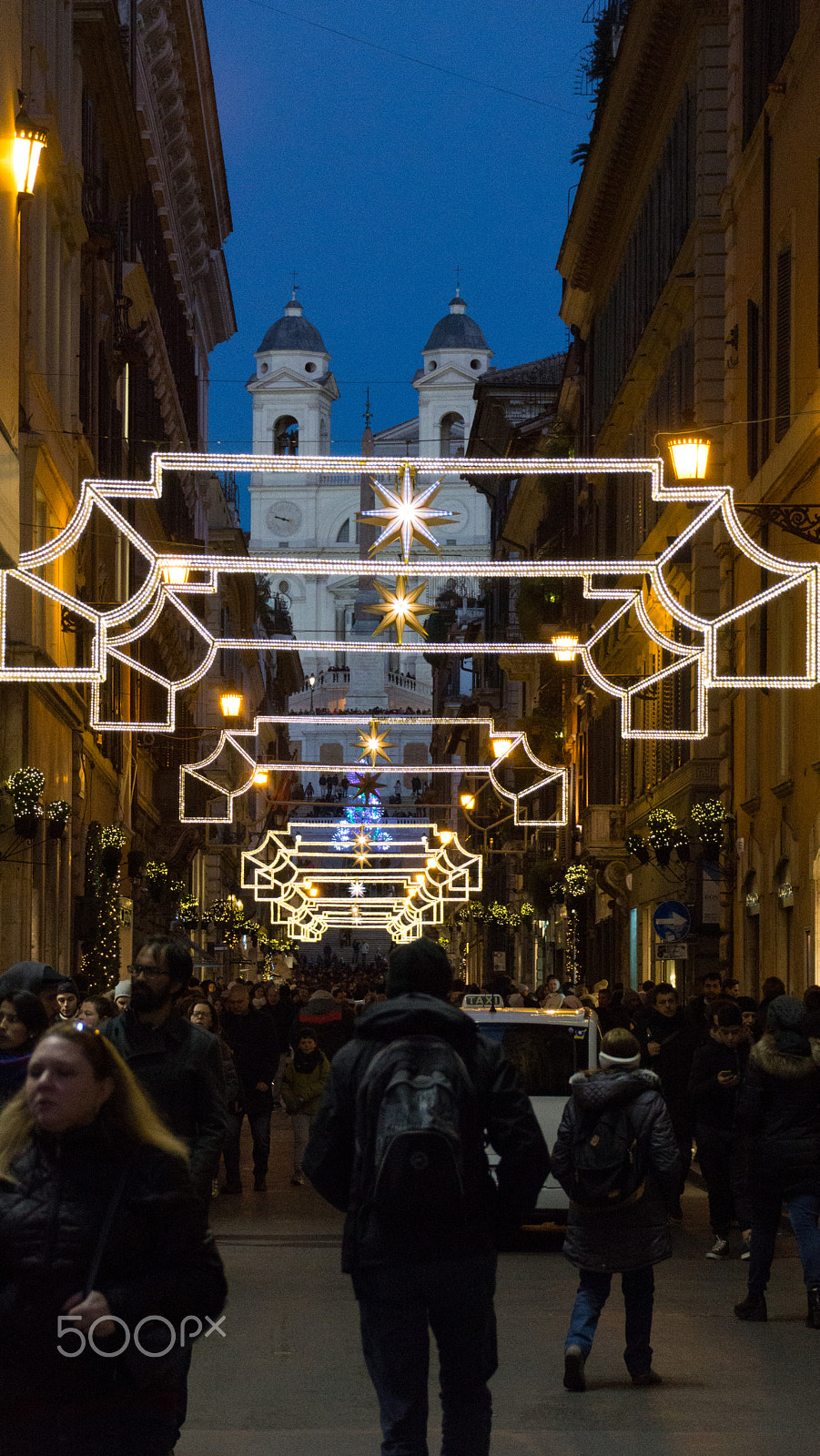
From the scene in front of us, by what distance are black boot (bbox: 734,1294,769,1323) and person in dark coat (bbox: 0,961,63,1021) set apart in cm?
392

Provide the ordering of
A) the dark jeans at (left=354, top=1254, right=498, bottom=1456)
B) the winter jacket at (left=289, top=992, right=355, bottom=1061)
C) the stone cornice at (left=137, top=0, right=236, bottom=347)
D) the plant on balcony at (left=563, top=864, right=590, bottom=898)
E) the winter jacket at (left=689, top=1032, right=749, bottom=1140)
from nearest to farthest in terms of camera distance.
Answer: the dark jeans at (left=354, top=1254, right=498, bottom=1456) < the winter jacket at (left=689, top=1032, right=749, bottom=1140) < the winter jacket at (left=289, top=992, right=355, bottom=1061) < the plant on balcony at (left=563, top=864, right=590, bottom=898) < the stone cornice at (left=137, top=0, right=236, bottom=347)

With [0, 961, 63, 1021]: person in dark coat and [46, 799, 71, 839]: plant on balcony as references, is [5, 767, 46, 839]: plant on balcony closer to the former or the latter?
[46, 799, 71, 839]: plant on balcony

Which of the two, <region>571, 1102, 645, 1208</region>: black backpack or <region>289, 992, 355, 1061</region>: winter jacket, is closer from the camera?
<region>571, 1102, 645, 1208</region>: black backpack

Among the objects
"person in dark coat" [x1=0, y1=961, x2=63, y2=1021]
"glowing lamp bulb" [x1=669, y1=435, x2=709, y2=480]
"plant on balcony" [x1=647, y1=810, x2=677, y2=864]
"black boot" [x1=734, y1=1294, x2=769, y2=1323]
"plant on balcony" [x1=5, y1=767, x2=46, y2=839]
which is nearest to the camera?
"person in dark coat" [x1=0, y1=961, x2=63, y2=1021]

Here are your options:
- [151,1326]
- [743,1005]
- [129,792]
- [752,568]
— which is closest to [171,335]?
[129,792]

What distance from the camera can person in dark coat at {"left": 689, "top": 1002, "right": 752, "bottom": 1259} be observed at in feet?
47.8

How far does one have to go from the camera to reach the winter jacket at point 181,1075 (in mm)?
7824

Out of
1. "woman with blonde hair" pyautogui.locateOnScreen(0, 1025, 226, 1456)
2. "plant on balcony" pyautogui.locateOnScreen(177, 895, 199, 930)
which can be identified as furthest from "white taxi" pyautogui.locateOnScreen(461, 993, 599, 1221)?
"plant on balcony" pyautogui.locateOnScreen(177, 895, 199, 930)

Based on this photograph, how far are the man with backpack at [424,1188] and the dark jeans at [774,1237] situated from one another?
5581 millimetres

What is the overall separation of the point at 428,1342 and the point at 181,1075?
79.4 inches

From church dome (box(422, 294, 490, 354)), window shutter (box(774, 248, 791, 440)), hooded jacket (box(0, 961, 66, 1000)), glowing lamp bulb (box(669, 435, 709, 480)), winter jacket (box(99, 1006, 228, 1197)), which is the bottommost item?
winter jacket (box(99, 1006, 228, 1197))

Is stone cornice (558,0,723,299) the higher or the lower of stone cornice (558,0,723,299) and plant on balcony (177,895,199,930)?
the higher

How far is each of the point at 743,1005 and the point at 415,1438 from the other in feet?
39.2

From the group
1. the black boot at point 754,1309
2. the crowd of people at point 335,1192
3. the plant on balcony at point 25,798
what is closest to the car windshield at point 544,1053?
the black boot at point 754,1309
